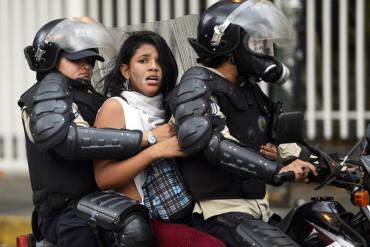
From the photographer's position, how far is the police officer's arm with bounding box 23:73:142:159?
386cm

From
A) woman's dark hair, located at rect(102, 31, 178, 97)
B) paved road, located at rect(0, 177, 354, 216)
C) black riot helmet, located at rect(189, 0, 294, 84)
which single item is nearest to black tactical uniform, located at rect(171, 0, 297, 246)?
black riot helmet, located at rect(189, 0, 294, 84)

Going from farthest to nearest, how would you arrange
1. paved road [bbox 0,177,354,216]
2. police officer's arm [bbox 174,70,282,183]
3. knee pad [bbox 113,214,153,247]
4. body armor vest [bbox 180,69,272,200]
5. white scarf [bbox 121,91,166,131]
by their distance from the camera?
1. paved road [bbox 0,177,354,216]
2. white scarf [bbox 121,91,166,131]
3. body armor vest [bbox 180,69,272,200]
4. knee pad [bbox 113,214,153,247]
5. police officer's arm [bbox 174,70,282,183]

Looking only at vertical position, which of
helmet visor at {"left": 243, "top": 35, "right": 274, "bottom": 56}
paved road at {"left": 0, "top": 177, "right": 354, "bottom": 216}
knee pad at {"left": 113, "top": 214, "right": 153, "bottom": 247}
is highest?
helmet visor at {"left": 243, "top": 35, "right": 274, "bottom": 56}

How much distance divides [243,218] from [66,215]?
79cm

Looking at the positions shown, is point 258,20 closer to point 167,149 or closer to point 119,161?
point 167,149

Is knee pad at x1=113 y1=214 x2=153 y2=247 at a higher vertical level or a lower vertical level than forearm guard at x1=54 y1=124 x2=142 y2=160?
lower

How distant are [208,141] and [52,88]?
2.38ft

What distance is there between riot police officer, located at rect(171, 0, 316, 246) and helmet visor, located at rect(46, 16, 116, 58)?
0.46 m

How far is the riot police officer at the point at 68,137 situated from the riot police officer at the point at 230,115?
267 millimetres

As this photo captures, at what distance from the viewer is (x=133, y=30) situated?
14.9ft

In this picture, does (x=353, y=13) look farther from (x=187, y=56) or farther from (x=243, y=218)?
(x=243, y=218)

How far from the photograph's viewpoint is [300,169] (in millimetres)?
3652

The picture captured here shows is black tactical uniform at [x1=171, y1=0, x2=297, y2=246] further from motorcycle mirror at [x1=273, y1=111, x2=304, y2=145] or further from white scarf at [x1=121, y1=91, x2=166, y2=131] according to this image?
white scarf at [x1=121, y1=91, x2=166, y2=131]

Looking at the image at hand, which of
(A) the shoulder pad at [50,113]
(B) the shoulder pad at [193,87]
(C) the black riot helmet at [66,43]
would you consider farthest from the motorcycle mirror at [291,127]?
(C) the black riot helmet at [66,43]
